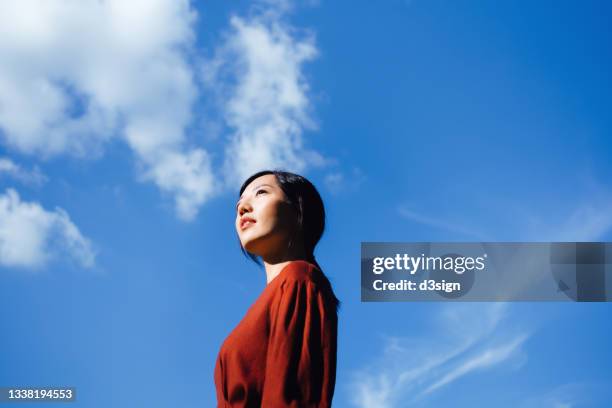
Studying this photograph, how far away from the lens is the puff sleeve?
3795 mm

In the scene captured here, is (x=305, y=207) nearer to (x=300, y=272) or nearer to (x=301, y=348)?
(x=300, y=272)

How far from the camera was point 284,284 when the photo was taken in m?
4.09

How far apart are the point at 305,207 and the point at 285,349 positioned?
82 cm

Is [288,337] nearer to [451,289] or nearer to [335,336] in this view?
[335,336]

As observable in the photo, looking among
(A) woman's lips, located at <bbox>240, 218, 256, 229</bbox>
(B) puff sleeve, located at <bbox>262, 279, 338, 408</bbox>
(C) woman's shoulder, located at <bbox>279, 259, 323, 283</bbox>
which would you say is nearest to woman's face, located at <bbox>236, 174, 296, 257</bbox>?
(A) woman's lips, located at <bbox>240, 218, 256, 229</bbox>

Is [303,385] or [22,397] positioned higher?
[22,397]

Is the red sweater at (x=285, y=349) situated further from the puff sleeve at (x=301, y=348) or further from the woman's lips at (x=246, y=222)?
the woman's lips at (x=246, y=222)

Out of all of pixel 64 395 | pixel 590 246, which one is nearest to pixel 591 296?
pixel 590 246

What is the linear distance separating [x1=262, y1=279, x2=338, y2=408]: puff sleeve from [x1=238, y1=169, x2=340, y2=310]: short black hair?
36 centimetres

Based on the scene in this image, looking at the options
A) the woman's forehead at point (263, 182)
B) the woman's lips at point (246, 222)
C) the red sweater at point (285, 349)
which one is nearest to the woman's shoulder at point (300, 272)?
the red sweater at point (285, 349)

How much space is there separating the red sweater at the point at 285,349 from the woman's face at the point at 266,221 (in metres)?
0.19

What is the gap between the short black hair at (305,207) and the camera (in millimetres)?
4403

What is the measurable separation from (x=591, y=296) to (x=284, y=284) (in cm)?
239

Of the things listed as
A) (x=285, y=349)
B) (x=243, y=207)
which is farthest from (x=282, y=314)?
(x=243, y=207)
